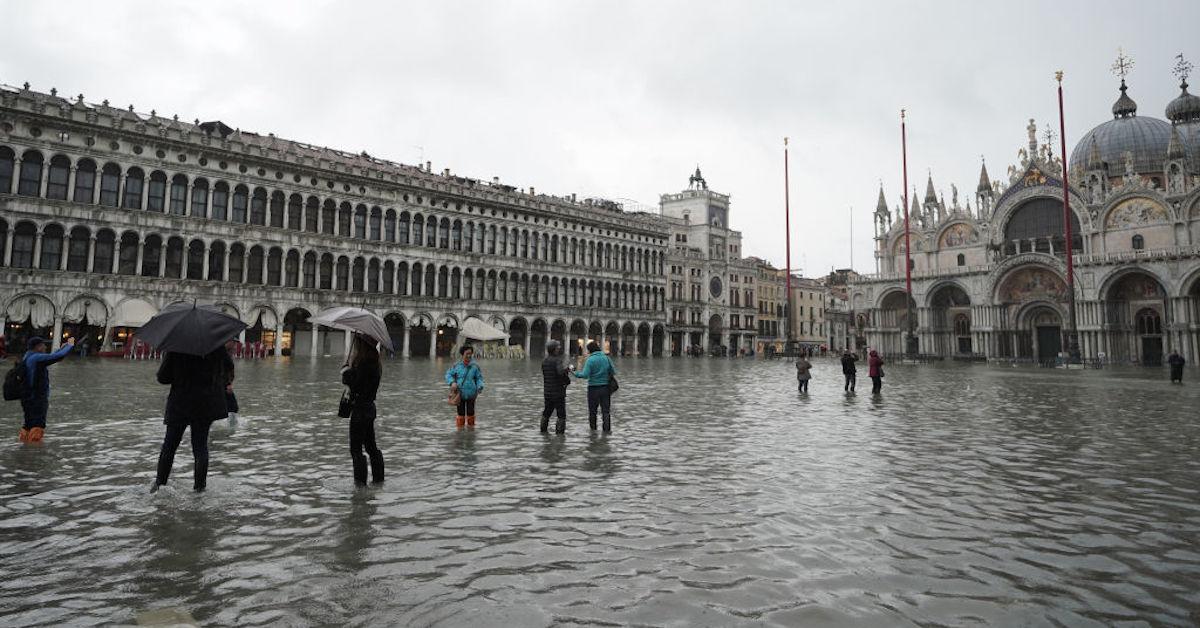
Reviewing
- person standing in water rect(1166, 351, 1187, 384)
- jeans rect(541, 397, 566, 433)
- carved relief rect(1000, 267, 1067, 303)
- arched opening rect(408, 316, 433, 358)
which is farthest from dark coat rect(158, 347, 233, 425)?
carved relief rect(1000, 267, 1067, 303)

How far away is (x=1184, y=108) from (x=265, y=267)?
81467 millimetres

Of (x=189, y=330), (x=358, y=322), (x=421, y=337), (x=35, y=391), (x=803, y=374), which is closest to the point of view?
(x=189, y=330)

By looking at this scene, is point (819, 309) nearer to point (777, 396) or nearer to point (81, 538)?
point (777, 396)

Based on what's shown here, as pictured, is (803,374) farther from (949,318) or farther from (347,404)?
(949,318)

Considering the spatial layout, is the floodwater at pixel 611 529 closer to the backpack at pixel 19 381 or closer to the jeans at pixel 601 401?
the jeans at pixel 601 401

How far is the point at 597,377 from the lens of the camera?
10.4 m

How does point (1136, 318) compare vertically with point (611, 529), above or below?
above

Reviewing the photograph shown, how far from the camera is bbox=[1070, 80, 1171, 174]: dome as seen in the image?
59.6 meters

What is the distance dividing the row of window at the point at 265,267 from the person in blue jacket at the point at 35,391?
3697 cm

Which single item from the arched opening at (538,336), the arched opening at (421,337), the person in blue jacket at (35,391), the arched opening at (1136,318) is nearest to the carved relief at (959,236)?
the arched opening at (1136,318)

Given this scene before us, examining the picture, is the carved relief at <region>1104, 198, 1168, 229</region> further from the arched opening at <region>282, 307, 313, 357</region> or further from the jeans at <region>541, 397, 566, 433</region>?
the arched opening at <region>282, 307, 313, 357</region>

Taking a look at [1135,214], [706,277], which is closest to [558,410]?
[1135,214]

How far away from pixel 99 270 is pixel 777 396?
1585 inches

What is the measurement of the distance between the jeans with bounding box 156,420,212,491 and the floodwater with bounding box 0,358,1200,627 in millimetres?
209
